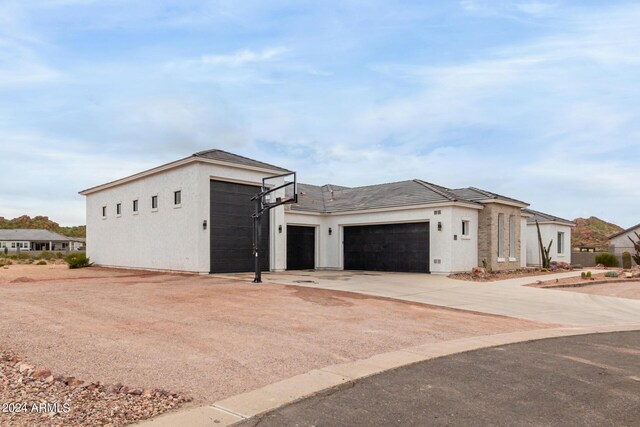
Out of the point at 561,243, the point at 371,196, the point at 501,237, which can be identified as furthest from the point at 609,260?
the point at 371,196

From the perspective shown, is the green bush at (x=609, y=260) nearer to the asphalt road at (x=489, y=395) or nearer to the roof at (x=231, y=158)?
the roof at (x=231, y=158)

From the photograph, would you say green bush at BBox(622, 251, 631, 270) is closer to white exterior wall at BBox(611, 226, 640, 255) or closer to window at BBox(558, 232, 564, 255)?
window at BBox(558, 232, 564, 255)

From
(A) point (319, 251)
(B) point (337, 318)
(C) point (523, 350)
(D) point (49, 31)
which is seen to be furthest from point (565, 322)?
→ (A) point (319, 251)

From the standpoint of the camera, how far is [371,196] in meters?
28.7

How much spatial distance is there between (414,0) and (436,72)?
502 cm

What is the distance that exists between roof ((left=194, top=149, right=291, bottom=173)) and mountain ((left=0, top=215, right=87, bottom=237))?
8703cm

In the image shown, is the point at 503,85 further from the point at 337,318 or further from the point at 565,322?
the point at 337,318

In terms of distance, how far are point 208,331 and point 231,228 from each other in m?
13.9

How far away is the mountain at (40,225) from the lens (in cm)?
9988

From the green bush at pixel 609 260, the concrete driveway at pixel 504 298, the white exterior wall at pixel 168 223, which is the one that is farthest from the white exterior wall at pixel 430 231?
the green bush at pixel 609 260

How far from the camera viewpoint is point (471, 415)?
15.7 feet

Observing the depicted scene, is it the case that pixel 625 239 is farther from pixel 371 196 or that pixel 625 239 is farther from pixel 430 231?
pixel 430 231

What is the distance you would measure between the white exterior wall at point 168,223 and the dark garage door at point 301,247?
8.45ft

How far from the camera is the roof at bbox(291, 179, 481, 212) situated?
24.5 m
